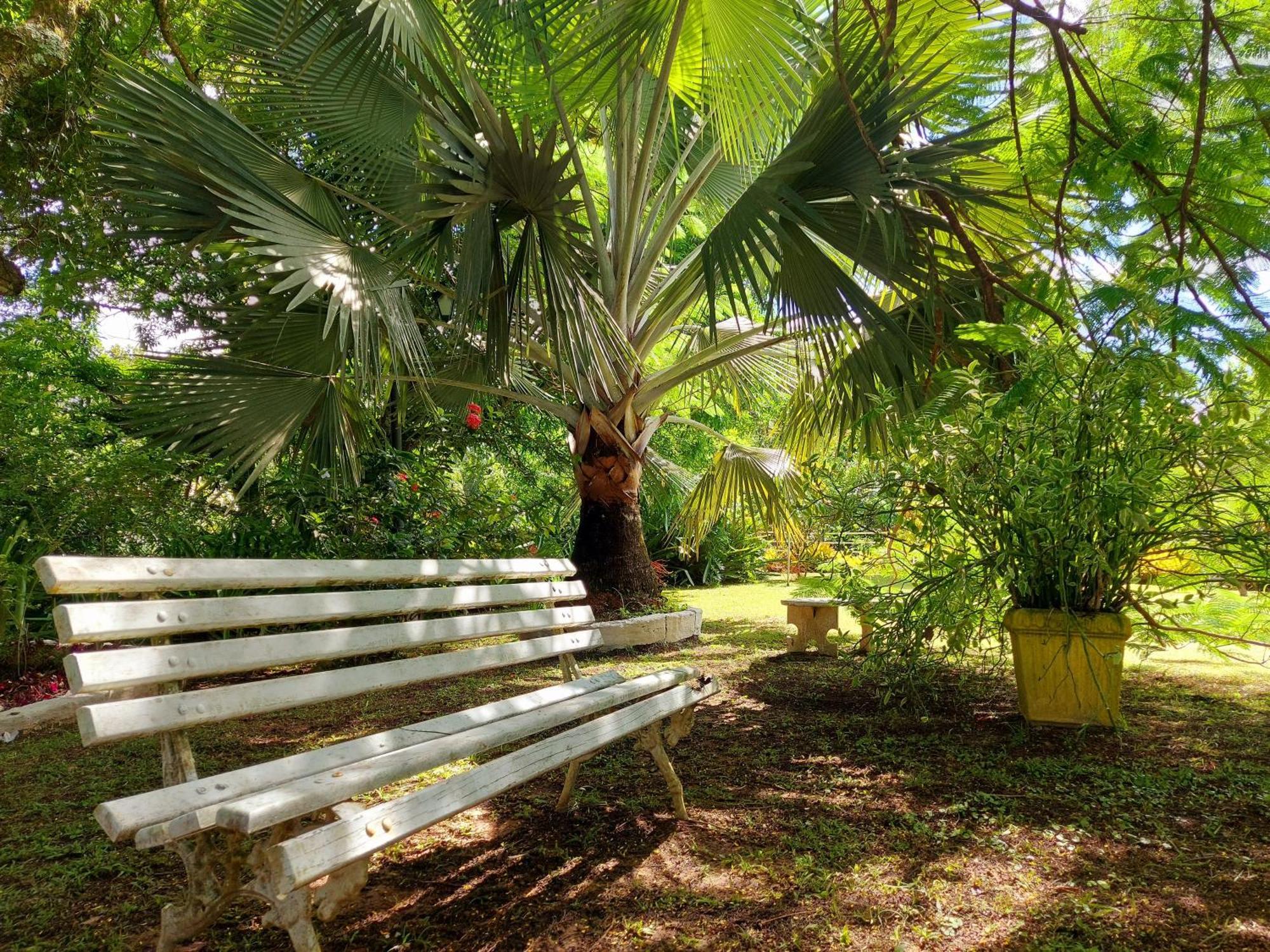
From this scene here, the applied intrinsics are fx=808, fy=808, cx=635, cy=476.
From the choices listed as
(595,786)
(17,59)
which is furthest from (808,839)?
(17,59)

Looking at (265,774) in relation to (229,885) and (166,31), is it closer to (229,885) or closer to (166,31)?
(229,885)

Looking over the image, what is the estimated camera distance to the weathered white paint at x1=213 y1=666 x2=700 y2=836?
1.37 m

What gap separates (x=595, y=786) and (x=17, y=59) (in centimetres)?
635

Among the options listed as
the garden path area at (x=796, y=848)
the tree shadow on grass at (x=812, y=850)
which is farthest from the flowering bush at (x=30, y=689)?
the tree shadow on grass at (x=812, y=850)

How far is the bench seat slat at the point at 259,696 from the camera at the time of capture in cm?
152

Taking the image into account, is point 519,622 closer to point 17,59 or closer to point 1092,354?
point 1092,354

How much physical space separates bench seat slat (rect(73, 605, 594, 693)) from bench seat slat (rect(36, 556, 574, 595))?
133 mm

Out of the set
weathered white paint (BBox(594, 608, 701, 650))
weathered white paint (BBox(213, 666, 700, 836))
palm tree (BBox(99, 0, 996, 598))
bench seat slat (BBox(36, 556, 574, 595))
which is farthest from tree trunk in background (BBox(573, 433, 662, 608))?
weathered white paint (BBox(213, 666, 700, 836))

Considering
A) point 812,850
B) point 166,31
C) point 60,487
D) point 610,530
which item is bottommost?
point 812,850

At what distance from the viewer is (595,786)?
126 inches

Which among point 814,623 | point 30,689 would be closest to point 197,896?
point 30,689

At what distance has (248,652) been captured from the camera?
1.83 metres

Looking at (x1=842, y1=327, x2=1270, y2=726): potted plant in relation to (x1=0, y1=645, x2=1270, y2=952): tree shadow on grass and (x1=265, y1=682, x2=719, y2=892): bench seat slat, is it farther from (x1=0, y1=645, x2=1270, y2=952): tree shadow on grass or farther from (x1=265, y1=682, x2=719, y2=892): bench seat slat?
(x1=265, y1=682, x2=719, y2=892): bench seat slat

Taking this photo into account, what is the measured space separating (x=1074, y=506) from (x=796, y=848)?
1.88 meters
